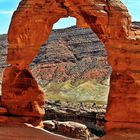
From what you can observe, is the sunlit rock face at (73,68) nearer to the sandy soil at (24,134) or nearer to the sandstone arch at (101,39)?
the sandstone arch at (101,39)

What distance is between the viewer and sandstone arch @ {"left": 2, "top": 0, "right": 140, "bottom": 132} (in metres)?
17.6

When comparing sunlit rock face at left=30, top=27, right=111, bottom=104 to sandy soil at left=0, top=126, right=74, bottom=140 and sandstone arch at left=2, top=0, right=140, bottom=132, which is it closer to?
sandstone arch at left=2, top=0, right=140, bottom=132

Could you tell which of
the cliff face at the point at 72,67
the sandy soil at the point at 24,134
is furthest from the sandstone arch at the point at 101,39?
the cliff face at the point at 72,67

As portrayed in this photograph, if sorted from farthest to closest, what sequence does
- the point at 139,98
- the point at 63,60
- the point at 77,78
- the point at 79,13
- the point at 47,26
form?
the point at 63,60 < the point at 77,78 < the point at 47,26 < the point at 79,13 < the point at 139,98

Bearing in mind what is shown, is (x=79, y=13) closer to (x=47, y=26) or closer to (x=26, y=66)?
(x=47, y=26)

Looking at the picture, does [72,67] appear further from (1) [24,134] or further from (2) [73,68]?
(1) [24,134]

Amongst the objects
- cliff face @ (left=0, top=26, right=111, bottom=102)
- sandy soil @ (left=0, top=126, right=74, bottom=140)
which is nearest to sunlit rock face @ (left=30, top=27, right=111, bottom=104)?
cliff face @ (left=0, top=26, right=111, bottom=102)

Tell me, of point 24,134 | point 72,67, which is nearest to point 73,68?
point 72,67

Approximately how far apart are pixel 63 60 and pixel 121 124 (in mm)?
95577

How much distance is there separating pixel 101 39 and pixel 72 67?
303 ft

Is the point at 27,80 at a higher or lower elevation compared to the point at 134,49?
lower

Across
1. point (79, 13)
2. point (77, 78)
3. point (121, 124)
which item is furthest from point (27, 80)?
point (77, 78)

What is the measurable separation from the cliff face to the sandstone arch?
72.4 m

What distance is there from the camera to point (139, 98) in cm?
1744
